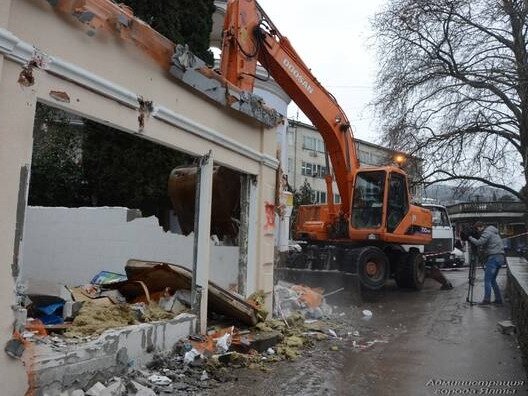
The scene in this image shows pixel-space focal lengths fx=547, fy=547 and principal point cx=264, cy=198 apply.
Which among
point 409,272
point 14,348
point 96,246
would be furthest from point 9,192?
point 409,272

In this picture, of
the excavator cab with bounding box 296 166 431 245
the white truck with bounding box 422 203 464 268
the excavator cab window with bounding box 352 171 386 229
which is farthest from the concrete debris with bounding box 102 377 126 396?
the white truck with bounding box 422 203 464 268

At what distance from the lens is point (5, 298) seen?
13.4 ft

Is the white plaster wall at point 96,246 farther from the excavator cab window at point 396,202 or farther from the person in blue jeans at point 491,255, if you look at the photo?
the person in blue jeans at point 491,255

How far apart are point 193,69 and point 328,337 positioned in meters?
4.44

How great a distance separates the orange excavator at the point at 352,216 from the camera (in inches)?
466

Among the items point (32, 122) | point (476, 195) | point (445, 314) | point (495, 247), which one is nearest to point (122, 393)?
point (32, 122)

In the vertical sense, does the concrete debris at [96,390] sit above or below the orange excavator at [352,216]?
below

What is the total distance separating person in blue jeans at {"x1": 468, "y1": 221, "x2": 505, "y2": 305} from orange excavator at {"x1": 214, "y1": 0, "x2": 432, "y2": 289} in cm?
221

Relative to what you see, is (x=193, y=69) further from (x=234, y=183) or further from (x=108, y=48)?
(x=234, y=183)

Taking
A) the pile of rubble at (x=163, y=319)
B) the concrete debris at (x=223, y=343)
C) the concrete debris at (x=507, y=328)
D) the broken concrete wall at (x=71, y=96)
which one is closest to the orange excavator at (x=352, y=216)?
the concrete debris at (x=507, y=328)

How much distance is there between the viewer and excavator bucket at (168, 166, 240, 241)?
313 inches

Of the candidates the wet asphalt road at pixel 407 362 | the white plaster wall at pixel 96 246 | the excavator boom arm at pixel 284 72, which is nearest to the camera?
the wet asphalt road at pixel 407 362

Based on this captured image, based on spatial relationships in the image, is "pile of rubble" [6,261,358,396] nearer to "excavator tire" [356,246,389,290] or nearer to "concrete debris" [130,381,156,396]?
"concrete debris" [130,381,156,396]

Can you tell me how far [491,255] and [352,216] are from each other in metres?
3.31
